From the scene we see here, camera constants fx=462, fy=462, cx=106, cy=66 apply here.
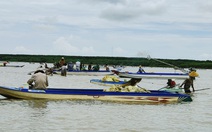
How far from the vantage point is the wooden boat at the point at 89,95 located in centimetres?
2081

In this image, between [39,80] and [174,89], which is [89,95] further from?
[174,89]

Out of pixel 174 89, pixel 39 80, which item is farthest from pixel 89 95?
pixel 174 89

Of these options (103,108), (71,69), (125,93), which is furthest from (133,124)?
(71,69)

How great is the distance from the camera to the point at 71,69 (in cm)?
5094

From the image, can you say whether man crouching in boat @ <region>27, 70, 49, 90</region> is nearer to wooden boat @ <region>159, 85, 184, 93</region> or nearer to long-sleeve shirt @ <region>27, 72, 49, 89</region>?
long-sleeve shirt @ <region>27, 72, 49, 89</region>

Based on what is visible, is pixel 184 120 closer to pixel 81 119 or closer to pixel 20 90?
pixel 81 119

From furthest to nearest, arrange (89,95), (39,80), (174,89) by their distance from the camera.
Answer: (174,89)
(89,95)
(39,80)

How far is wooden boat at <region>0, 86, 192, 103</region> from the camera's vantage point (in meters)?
20.8

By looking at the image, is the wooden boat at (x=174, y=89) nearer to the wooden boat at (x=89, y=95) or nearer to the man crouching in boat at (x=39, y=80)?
the wooden boat at (x=89, y=95)

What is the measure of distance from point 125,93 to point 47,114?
18.0 feet

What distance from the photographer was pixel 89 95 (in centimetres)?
2142

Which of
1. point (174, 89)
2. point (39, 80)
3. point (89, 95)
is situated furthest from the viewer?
point (174, 89)

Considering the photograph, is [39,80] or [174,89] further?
[174,89]

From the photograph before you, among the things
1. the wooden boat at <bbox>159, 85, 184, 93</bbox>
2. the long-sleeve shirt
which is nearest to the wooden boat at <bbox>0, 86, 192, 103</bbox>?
the long-sleeve shirt
